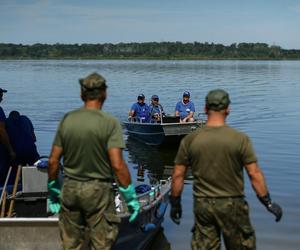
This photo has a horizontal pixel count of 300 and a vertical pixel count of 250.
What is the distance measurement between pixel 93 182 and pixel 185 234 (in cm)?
568

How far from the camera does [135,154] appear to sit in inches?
845

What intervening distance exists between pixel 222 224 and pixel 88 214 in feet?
4.34

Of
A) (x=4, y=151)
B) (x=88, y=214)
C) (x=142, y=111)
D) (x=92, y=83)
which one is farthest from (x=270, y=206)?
(x=142, y=111)

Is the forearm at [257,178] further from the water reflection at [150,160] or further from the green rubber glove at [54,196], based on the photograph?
the water reflection at [150,160]

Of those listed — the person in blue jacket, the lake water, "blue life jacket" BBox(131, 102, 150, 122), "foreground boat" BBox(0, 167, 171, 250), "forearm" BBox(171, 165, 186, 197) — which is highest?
"forearm" BBox(171, 165, 186, 197)

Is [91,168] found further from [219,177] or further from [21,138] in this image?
[21,138]

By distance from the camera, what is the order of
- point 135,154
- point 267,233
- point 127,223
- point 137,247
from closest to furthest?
point 127,223, point 137,247, point 267,233, point 135,154

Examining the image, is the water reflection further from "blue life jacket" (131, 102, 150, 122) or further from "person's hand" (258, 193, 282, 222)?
"person's hand" (258, 193, 282, 222)

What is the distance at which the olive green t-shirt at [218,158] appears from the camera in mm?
5934

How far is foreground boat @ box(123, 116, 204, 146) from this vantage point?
20.4m

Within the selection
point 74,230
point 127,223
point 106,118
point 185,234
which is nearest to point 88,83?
point 106,118

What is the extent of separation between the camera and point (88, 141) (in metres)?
5.93

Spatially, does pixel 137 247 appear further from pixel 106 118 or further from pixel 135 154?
pixel 135 154

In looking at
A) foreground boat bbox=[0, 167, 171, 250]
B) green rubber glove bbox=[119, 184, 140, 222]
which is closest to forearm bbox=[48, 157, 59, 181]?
green rubber glove bbox=[119, 184, 140, 222]
